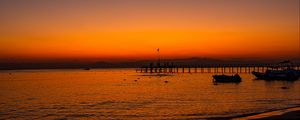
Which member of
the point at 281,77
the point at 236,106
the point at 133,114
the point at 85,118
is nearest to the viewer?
the point at 85,118

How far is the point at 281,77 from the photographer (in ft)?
314

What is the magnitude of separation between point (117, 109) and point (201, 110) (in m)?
8.19

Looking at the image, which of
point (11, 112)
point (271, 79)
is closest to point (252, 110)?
point (11, 112)

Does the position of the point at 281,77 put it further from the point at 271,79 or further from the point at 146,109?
the point at 146,109

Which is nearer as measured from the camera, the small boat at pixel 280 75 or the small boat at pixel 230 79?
the small boat at pixel 230 79

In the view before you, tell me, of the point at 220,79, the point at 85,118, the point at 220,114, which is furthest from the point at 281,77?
the point at 85,118

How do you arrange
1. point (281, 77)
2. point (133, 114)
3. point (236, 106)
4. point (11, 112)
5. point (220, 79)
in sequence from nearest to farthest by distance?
1. point (133, 114)
2. point (11, 112)
3. point (236, 106)
4. point (220, 79)
5. point (281, 77)

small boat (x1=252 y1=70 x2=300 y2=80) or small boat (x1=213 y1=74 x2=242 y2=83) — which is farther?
small boat (x1=252 y1=70 x2=300 y2=80)

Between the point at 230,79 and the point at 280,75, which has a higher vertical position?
the point at 280,75

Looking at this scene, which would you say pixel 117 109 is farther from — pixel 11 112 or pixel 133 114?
pixel 11 112

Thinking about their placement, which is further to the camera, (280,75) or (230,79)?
(280,75)

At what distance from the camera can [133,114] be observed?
31.3 meters

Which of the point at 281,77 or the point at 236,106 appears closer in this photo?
the point at 236,106

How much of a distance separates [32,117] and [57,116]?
206cm
